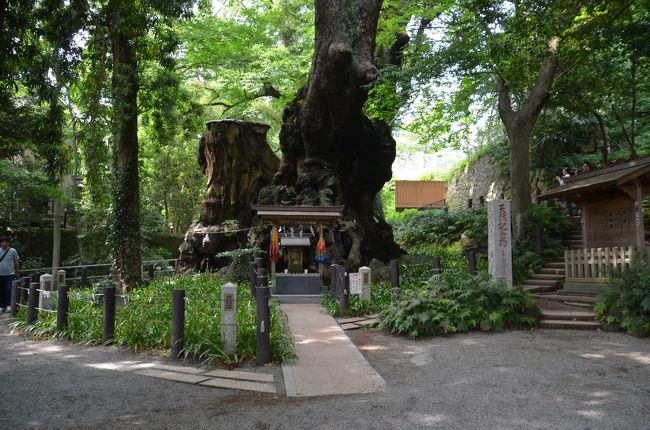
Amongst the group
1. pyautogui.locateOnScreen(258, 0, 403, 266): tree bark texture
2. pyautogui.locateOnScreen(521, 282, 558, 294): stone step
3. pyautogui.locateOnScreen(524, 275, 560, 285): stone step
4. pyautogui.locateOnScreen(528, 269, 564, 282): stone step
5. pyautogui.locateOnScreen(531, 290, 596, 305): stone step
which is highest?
pyautogui.locateOnScreen(258, 0, 403, 266): tree bark texture

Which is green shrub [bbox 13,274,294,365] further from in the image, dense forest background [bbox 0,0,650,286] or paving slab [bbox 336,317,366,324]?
dense forest background [bbox 0,0,650,286]

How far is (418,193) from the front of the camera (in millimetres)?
39688

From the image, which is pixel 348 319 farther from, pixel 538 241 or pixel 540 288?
pixel 538 241

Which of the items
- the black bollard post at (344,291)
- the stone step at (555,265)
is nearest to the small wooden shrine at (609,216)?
the stone step at (555,265)

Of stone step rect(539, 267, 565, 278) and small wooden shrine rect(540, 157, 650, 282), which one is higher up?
small wooden shrine rect(540, 157, 650, 282)

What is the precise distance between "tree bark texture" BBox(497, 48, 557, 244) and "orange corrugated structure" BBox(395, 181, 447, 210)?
71.3 feet

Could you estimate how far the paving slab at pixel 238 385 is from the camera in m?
5.97

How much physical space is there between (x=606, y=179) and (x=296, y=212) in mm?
8228

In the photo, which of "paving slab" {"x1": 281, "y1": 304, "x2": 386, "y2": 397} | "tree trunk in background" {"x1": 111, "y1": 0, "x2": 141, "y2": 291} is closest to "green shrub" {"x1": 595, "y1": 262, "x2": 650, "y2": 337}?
"paving slab" {"x1": 281, "y1": 304, "x2": 386, "y2": 397}

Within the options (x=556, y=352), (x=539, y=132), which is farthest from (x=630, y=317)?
(x=539, y=132)

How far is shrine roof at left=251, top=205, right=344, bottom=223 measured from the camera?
14.7 metres

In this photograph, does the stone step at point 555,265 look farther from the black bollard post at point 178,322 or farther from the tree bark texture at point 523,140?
the black bollard post at point 178,322

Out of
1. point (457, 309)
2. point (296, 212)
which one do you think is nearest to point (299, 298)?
point (296, 212)

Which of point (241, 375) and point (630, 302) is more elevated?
point (630, 302)
